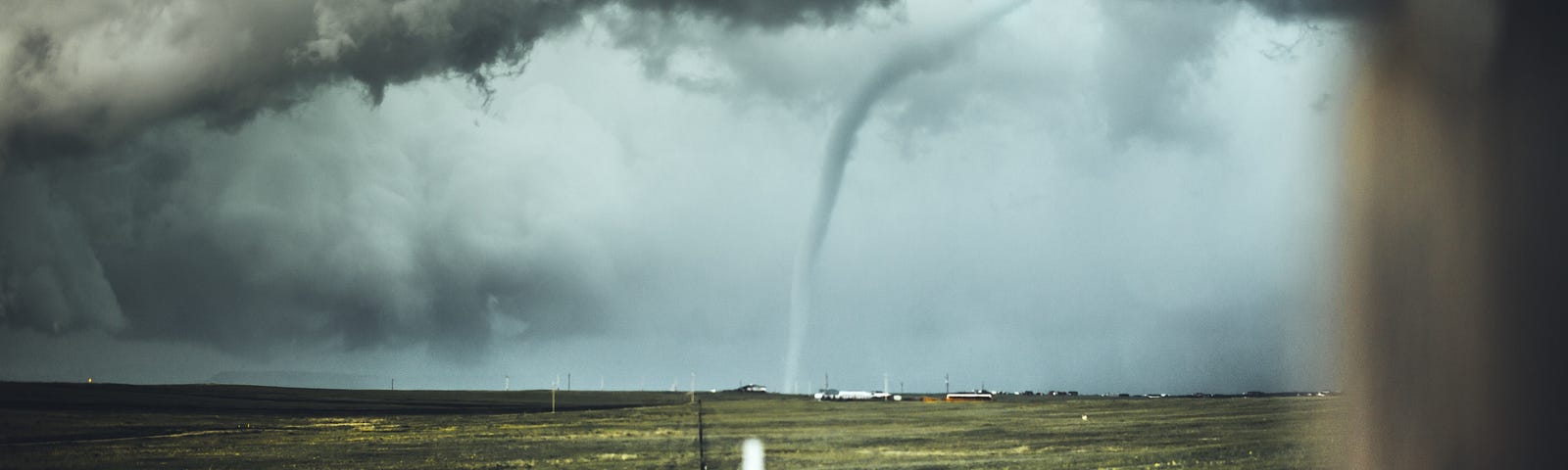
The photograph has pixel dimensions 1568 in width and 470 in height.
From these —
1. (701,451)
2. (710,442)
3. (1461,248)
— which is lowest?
(710,442)

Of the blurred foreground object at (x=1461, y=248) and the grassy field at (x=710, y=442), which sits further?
the grassy field at (x=710, y=442)

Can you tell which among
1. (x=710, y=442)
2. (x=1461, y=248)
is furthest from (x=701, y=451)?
(x=1461, y=248)

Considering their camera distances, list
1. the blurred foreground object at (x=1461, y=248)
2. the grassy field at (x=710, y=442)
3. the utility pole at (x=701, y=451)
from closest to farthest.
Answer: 1. the blurred foreground object at (x=1461, y=248)
2. the utility pole at (x=701, y=451)
3. the grassy field at (x=710, y=442)

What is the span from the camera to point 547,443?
71812 millimetres

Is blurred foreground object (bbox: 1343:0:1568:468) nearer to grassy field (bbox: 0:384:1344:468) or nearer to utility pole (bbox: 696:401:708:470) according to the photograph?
grassy field (bbox: 0:384:1344:468)

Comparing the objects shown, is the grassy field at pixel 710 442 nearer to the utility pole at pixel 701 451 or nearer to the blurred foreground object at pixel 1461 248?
the utility pole at pixel 701 451

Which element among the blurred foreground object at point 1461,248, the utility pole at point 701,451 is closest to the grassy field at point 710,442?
the utility pole at point 701,451

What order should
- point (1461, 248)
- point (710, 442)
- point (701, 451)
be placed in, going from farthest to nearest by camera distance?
1. point (710, 442)
2. point (701, 451)
3. point (1461, 248)

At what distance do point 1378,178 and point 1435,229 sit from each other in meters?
1.58

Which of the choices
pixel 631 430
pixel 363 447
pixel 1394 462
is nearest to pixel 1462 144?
pixel 1394 462

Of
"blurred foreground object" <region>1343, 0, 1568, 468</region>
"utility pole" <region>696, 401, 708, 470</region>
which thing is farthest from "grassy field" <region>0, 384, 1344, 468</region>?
"blurred foreground object" <region>1343, 0, 1568, 468</region>

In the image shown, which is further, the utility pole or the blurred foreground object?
the utility pole

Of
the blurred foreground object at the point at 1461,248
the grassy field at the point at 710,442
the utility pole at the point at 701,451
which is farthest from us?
the grassy field at the point at 710,442

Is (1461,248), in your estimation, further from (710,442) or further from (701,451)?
(710,442)
